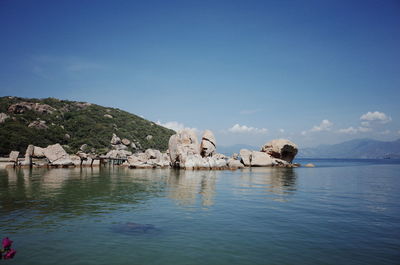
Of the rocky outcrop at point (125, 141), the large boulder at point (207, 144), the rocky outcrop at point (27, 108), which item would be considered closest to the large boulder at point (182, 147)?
the large boulder at point (207, 144)

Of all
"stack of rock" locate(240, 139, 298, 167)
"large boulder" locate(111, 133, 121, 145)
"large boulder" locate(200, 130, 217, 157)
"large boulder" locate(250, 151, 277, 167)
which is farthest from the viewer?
"large boulder" locate(111, 133, 121, 145)

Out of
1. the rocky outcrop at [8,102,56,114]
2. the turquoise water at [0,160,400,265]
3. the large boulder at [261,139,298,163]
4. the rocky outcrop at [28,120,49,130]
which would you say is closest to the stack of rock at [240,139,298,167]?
the large boulder at [261,139,298,163]

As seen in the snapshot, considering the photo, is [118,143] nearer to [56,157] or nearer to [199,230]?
[56,157]

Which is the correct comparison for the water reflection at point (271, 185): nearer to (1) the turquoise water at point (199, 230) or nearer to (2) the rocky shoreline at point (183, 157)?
(1) the turquoise water at point (199, 230)

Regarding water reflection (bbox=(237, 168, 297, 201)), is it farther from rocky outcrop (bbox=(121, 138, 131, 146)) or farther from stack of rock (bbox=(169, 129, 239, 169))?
rocky outcrop (bbox=(121, 138, 131, 146))

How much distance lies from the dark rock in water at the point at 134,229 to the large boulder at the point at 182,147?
4802 centimetres

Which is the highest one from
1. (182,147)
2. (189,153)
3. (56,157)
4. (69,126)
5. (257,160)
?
(69,126)

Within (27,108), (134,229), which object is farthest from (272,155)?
(27,108)

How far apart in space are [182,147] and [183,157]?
2885 millimetres

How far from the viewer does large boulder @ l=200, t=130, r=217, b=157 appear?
71938mm

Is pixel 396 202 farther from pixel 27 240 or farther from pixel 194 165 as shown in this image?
pixel 194 165

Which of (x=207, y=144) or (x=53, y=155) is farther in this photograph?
(x=207, y=144)

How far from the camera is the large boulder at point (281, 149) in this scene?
78312 mm

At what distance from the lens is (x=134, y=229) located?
14211 millimetres
